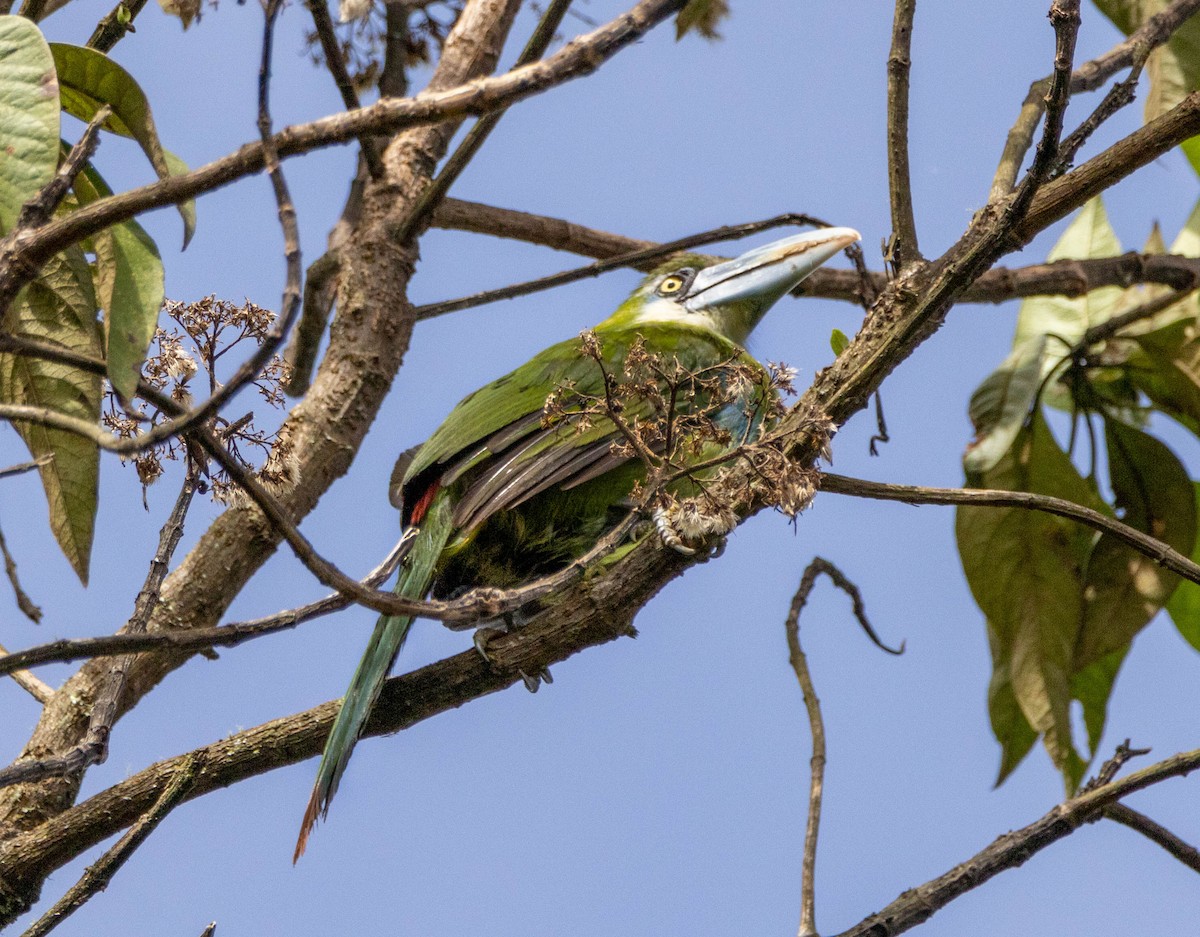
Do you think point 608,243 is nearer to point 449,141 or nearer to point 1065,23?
point 449,141

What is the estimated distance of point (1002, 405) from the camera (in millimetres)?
3977

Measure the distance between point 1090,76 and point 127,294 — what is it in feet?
7.96

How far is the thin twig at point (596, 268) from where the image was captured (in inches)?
136

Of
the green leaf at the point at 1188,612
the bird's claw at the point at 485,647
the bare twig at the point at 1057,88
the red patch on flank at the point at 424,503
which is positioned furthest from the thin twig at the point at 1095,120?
the green leaf at the point at 1188,612

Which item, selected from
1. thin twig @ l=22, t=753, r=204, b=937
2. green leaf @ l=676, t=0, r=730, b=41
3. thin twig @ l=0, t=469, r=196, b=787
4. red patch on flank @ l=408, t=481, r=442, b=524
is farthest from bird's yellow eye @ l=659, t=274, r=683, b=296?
thin twig @ l=22, t=753, r=204, b=937

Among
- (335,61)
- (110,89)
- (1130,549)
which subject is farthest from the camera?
(1130,549)

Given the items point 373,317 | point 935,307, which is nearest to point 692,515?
point 935,307

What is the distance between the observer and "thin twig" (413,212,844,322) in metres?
3.45

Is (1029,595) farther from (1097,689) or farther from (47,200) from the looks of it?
(47,200)

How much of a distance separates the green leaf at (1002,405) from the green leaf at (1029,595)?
12 centimetres

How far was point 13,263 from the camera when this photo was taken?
59.5 inches

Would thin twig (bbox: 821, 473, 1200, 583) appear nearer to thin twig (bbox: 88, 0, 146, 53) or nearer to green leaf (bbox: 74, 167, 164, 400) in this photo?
green leaf (bbox: 74, 167, 164, 400)

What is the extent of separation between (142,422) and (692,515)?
2.77 ft

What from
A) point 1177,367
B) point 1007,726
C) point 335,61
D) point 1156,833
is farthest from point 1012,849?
point 335,61
